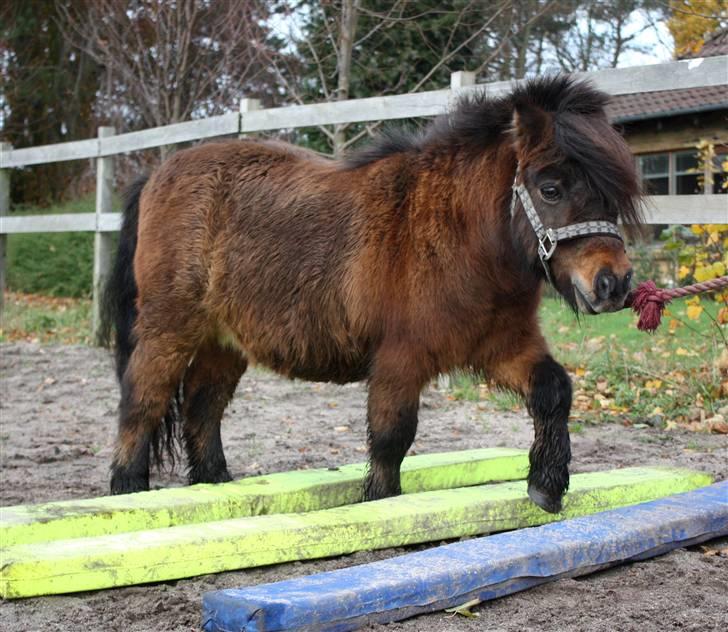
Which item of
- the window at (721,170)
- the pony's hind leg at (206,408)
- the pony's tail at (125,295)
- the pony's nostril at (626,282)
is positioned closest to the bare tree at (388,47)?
the window at (721,170)

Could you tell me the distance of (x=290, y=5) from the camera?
46.2ft

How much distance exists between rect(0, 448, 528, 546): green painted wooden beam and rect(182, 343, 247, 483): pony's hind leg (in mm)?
569

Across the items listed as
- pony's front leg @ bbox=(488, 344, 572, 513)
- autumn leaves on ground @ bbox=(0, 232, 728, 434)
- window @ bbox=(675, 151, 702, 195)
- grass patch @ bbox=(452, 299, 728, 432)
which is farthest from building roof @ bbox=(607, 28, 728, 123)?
pony's front leg @ bbox=(488, 344, 572, 513)

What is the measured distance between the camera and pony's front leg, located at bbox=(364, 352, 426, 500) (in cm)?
437

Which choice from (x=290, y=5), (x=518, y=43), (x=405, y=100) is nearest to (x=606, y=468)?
(x=405, y=100)

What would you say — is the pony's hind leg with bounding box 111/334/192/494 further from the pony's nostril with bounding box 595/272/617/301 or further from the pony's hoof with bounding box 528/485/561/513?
the pony's nostril with bounding box 595/272/617/301

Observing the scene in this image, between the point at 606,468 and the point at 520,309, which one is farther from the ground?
the point at 520,309

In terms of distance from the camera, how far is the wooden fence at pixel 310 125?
22.5 ft

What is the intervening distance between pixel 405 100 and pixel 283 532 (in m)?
5.71

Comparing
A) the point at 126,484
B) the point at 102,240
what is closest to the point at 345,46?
the point at 102,240

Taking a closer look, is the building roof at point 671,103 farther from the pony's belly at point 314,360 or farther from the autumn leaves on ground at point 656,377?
the pony's belly at point 314,360

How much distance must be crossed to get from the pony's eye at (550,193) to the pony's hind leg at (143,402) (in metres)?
2.18

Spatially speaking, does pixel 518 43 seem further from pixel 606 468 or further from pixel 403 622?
pixel 403 622

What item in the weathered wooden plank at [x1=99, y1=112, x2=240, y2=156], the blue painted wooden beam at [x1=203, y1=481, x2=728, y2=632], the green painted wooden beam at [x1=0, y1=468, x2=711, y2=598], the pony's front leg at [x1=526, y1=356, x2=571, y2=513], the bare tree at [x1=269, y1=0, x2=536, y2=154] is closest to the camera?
the blue painted wooden beam at [x1=203, y1=481, x2=728, y2=632]
